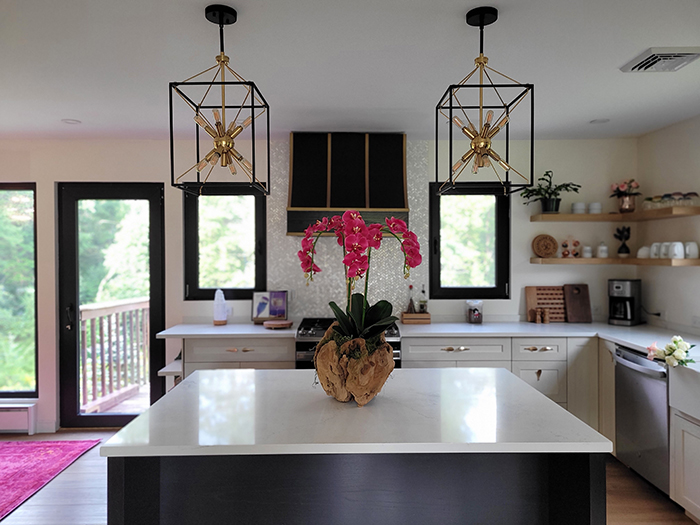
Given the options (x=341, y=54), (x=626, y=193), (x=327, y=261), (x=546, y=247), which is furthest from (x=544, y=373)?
(x=341, y=54)

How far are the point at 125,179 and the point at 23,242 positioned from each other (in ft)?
3.54

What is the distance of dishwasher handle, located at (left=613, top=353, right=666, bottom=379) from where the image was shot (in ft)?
9.43

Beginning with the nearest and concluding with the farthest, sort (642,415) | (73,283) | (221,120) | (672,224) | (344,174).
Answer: (221,120)
(642,415)
(672,224)
(344,174)
(73,283)

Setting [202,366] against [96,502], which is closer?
[96,502]

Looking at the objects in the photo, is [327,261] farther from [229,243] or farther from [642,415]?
[642,415]

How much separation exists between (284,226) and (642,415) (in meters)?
2.99

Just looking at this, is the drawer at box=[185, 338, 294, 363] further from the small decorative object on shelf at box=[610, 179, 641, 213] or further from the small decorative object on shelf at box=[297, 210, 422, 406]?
the small decorative object on shelf at box=[610, 179, 641, 213]

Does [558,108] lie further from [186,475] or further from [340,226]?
[186,475]

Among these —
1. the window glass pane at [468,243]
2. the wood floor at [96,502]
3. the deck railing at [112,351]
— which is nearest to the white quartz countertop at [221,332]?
the deck railing at [112,351]

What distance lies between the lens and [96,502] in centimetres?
296

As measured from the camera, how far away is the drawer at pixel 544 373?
144 inches

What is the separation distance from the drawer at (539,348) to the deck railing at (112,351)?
10.5 ft

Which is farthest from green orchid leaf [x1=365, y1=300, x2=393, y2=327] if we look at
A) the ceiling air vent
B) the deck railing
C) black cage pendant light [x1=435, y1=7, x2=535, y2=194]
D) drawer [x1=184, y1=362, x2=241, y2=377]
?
the deck railing

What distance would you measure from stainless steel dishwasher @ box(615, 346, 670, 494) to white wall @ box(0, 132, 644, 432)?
1143 mm
